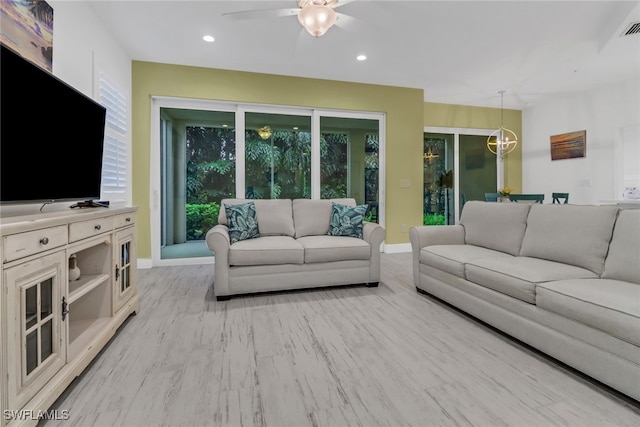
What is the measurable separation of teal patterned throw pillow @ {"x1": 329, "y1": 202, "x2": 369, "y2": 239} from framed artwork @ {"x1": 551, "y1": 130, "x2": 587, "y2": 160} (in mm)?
4866

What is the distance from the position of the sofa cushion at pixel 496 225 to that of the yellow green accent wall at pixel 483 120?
357cm

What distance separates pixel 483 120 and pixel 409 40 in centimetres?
367

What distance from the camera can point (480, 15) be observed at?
3.08 meters

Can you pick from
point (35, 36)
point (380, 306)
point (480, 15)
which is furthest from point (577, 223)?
point (35, 36)

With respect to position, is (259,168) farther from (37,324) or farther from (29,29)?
(37,324)

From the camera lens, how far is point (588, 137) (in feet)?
17.8

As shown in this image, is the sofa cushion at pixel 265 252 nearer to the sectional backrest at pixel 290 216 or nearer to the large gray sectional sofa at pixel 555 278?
the sectional backrest at pixel 290 216

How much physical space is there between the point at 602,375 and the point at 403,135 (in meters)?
4.26

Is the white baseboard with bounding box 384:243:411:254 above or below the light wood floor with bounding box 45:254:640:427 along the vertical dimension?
above

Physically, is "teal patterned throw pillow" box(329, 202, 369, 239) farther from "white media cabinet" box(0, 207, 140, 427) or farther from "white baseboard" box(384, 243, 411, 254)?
"white media cabinet" box(0, 207, 140, 427)

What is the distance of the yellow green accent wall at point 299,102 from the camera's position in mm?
4074

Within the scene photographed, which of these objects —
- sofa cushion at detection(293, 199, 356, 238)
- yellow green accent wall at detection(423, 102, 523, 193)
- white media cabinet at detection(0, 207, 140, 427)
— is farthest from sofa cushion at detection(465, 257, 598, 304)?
yellow green accent wall at detection(423, 102, 523, 193)

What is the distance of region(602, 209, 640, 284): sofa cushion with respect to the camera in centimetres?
175

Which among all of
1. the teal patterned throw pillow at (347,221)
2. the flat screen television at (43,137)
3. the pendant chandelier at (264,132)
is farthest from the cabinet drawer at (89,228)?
the pendant chandelier at (264,132)
